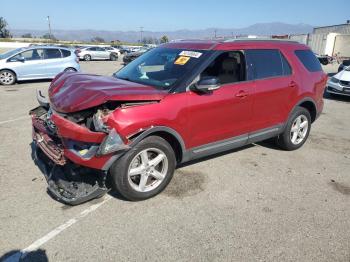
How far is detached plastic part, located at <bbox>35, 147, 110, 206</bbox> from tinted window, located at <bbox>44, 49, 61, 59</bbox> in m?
11.6

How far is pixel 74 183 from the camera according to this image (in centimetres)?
381

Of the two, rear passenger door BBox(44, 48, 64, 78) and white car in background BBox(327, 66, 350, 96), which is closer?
white car in background BBox(327, 66, 350, 96)

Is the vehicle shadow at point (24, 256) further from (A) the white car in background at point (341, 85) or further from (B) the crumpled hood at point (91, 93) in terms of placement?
(A) the white car in background at point (341, 85)

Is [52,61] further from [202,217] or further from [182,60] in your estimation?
[202,217]

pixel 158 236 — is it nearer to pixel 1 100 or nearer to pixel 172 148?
pixel 172 148

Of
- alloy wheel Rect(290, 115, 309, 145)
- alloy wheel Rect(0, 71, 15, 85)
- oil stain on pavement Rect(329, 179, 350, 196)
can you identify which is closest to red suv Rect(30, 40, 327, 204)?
alloy wheel Rect(290, 115, 309, 145)

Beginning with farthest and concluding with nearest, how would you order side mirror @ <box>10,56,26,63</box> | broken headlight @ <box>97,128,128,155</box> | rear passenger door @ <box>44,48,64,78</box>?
1. rear passenger door @ <box>44,48,64,78</box>
2. side mirror @ <box>10,56,26,63</box>
3. broken headlight @ <box>97,128,128,155</box>

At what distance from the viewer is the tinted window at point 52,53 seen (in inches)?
565

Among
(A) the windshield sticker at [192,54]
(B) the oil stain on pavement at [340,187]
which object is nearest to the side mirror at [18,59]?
(A) the windshield sticker at [192,54]

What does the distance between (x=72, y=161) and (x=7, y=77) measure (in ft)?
38.0

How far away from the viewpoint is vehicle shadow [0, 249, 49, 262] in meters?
2.99

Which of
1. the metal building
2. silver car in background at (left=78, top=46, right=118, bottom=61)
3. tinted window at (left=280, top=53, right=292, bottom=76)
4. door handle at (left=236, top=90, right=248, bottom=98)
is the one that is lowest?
silver car in background at (left=78, top=46, right=118, bottom=61)

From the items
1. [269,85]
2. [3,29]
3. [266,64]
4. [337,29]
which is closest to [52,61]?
[266,64]

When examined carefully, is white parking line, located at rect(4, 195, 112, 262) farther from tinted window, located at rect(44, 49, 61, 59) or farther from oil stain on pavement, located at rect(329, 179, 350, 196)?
tinted window, located at rect(44, 49, 61, 59)
